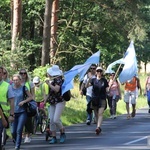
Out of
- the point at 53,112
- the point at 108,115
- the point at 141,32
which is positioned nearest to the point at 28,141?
the point at 53,112

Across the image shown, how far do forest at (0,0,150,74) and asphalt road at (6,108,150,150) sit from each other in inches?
260

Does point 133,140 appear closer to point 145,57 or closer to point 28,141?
point 28,141

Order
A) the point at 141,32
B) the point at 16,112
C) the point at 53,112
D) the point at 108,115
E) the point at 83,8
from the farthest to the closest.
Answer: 1. the point at 83,8
2. the point at 141,32
3. the point at 108,115
4. the point at 53,112
5. the point at 16,112

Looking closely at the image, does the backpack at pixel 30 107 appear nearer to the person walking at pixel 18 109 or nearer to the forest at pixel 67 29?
the person walking at pixel 18 109

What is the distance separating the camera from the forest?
29328mm

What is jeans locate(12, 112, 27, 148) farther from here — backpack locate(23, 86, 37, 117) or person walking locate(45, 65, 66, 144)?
person walking locate(45, 65, 66, 144)


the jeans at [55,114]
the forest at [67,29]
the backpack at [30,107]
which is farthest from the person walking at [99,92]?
the forest at [67,29]

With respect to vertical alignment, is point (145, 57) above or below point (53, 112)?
above

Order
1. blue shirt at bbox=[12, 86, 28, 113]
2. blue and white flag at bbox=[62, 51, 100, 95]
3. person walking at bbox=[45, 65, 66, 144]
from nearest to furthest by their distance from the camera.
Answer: blue shirt at bbox=[12, 86, 28, 113] < person walking at bbox=[45, 65, 66, 144] < blue and white flag at bbox=[62, 51, 100, 95]

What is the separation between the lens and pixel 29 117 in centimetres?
1313

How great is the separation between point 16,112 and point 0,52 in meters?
12.7

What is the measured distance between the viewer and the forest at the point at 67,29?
29328 mm

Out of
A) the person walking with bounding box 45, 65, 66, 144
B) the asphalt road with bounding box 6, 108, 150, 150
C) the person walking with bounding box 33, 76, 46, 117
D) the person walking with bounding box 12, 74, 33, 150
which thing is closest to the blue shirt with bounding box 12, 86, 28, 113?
the person walking with bounding box 12, 74, 33, 150

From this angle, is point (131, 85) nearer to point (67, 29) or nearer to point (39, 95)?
point (39, 95)
